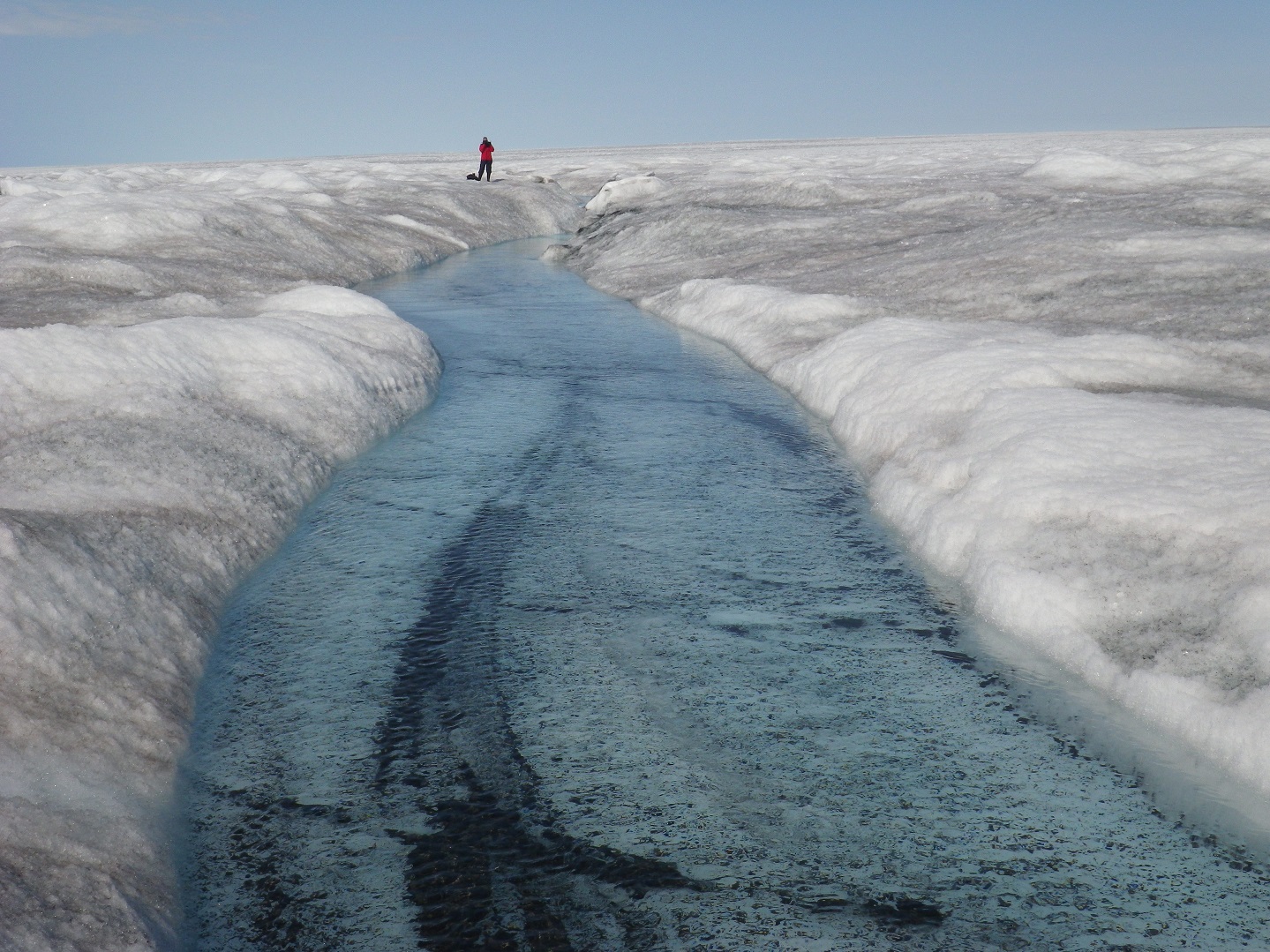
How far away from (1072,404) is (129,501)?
572cm

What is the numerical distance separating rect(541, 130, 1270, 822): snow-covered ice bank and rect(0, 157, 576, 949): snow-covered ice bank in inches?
153

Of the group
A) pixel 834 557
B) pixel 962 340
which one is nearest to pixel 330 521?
pixel 834 557

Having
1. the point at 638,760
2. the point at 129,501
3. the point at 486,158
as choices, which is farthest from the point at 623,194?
the point at 638,760

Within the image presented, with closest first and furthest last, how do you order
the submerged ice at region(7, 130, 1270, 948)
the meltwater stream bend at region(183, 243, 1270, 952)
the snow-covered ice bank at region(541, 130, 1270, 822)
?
the meltwater stream bend at region(183, 243, 1270, 952) < the submerged ice at region(7, 130, 1270, 948) < the snow-covered ice bank at region(541, 130, 1270, 822)

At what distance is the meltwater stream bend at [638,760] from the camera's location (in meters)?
3.37

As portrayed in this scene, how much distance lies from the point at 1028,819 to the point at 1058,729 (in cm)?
73

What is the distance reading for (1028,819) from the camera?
12.5 feet

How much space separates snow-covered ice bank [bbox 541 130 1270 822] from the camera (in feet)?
15.5

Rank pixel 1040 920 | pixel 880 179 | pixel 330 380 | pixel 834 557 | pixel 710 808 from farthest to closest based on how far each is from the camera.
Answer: pixel 880 179 < pixel 330 380 < pixel 834 557 < pixel 710 808 < pixel 1040 920

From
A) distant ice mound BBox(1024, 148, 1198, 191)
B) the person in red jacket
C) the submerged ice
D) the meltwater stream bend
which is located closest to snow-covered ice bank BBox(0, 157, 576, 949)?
the submerged ice

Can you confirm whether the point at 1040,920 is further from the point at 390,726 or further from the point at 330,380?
the point at 330,380

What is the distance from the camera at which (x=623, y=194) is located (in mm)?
29172

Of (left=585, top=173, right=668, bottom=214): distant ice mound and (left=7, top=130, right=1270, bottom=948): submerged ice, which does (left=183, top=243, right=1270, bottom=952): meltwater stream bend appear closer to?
(left=7, top=130, right=1270, bottom=948): submerged ice

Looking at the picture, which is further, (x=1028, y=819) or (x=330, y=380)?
(x=330, y=380)
